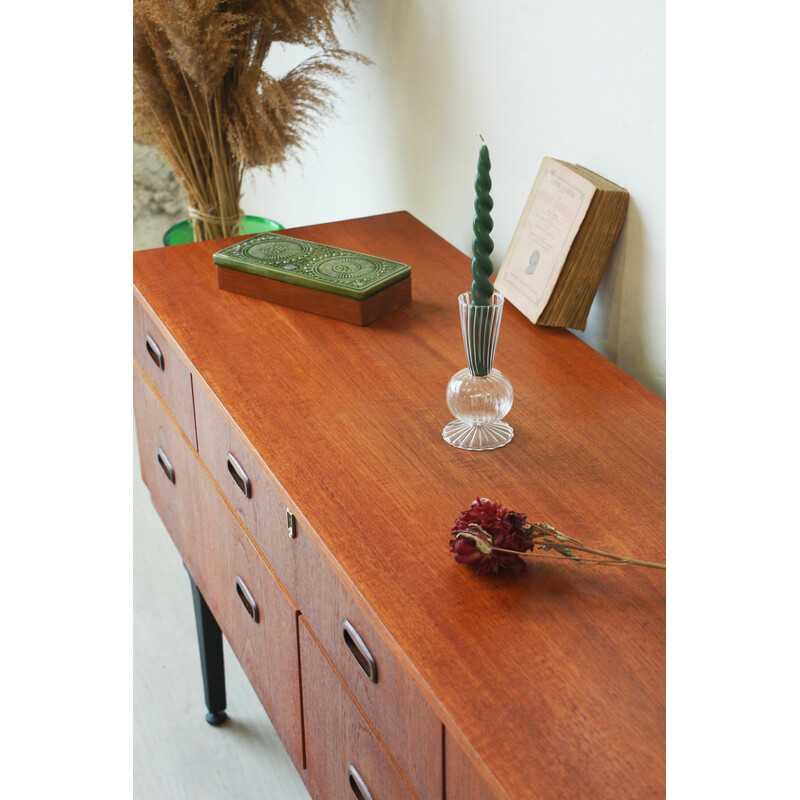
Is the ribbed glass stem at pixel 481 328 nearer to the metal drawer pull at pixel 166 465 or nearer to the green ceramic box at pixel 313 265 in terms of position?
the green ceramic box at pixel 313 265

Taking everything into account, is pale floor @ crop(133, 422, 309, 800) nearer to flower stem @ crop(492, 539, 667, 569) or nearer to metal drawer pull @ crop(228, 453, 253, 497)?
metal drawer pull @ crop(228, 453, 253, 497)

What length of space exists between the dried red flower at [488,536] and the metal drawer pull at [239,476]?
41cm

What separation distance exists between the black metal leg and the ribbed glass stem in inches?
31.8

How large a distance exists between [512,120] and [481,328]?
59 cm

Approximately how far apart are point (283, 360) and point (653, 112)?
579 mm

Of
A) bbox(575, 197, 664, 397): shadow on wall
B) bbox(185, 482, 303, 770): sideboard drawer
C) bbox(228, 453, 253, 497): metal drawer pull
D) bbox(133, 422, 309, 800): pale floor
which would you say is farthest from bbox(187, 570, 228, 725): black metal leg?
bbox(575, 197, 664, 397): shadow on wall

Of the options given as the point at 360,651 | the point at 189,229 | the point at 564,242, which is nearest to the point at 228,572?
the point at 360,651

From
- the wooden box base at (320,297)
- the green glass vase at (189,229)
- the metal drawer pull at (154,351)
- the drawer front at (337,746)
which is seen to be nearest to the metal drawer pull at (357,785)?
the drawer front at (337,746)

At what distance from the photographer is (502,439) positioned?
1.06m

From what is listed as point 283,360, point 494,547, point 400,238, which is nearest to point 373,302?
point 283,360

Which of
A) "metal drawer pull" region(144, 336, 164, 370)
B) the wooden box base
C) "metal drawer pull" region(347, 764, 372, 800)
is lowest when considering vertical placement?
"metal drawer pull" region(347, 764, 372, 800)

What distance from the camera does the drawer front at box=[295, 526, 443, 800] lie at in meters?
0.80

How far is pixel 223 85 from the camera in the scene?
1824 millimetres
